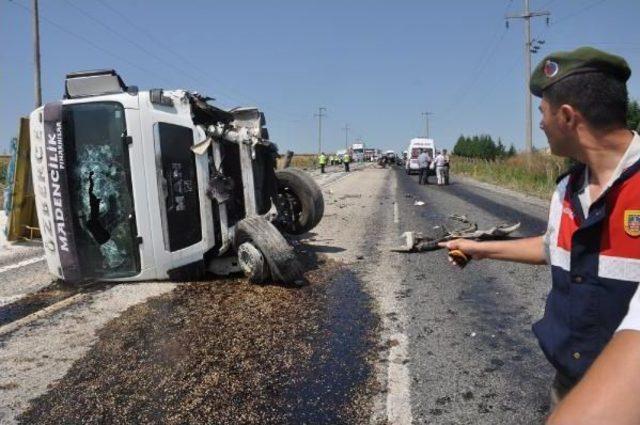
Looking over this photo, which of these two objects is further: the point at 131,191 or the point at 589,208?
the point at 131,191

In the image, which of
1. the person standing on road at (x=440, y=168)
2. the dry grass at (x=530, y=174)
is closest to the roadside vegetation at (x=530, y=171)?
the dry grass at (x=530, y=174)

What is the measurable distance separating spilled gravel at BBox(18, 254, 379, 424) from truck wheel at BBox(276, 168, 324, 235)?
2.75m

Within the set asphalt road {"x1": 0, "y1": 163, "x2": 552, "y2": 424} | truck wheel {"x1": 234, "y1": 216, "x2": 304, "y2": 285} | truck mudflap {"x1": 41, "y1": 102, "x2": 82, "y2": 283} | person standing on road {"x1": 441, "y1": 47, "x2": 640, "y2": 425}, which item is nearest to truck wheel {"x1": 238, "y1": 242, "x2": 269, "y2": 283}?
truck wheel {"x1": 234, "y1": 216, "x2": 304, "y2": 285}

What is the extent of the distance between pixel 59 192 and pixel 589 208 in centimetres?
538

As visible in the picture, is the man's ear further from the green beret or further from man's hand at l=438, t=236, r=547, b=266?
man's hand at l=438, t=236, r=547, b=266

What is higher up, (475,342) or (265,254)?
(265,254)

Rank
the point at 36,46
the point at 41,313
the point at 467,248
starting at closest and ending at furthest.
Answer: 1. the point at 467,248
2. the point at 41,313
3. the point at 36,46

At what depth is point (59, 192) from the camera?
19.0ft

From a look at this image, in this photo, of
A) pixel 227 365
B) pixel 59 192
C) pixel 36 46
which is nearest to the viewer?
pixel 227 365

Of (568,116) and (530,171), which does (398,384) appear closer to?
(568,116)

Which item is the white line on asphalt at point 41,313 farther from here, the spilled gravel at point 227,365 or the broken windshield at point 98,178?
the spilled gravel at point 227,365

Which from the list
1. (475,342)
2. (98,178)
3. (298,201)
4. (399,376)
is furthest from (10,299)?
(475,342)

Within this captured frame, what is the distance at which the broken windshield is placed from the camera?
5852 mm

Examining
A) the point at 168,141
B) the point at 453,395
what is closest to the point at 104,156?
the point at 168,141
